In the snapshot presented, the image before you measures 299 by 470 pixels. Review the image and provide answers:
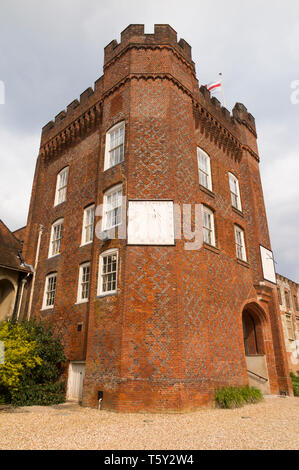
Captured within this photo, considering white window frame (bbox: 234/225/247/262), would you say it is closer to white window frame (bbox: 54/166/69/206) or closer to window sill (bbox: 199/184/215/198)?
window sill (bbox: 199/184/215/198)

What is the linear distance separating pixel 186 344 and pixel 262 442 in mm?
4789

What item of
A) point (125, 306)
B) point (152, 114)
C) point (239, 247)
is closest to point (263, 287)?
point (239, 247)

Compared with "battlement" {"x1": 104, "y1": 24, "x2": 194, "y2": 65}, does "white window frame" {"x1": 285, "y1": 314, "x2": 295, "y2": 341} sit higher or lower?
lower

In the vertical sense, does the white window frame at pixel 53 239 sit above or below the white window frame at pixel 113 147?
below

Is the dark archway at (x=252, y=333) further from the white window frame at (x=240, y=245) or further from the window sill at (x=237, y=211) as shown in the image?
the window sill at (x=237, y=211)

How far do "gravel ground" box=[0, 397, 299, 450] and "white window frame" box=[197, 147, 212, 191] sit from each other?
33.7ft

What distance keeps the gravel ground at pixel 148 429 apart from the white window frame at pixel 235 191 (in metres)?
10.8

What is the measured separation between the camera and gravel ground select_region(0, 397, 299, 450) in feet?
20.7

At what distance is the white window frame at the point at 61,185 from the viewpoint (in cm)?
1881

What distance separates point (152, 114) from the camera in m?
14.2

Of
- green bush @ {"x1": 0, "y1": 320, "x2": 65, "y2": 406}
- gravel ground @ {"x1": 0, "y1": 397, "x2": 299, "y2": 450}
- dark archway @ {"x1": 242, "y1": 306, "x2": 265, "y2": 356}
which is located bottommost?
gravel ground @ {"x1": 0, "y1": 397, "x2": 299, "y2": 450}

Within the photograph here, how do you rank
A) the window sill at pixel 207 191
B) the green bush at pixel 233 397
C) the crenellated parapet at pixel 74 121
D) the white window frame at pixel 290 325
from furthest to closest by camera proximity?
the white window frame at pixel 290 325 < the crenellated parapet at pixel 74 121 < the window sill at pixel 207 191 < the green bush at pixel 233 397

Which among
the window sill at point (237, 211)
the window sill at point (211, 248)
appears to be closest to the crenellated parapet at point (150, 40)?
the window sill at point (237, 211)

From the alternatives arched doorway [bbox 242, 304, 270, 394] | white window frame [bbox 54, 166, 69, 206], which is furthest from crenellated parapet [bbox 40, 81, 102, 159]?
arched doorway [bbox 242, 304, 270, 394]
